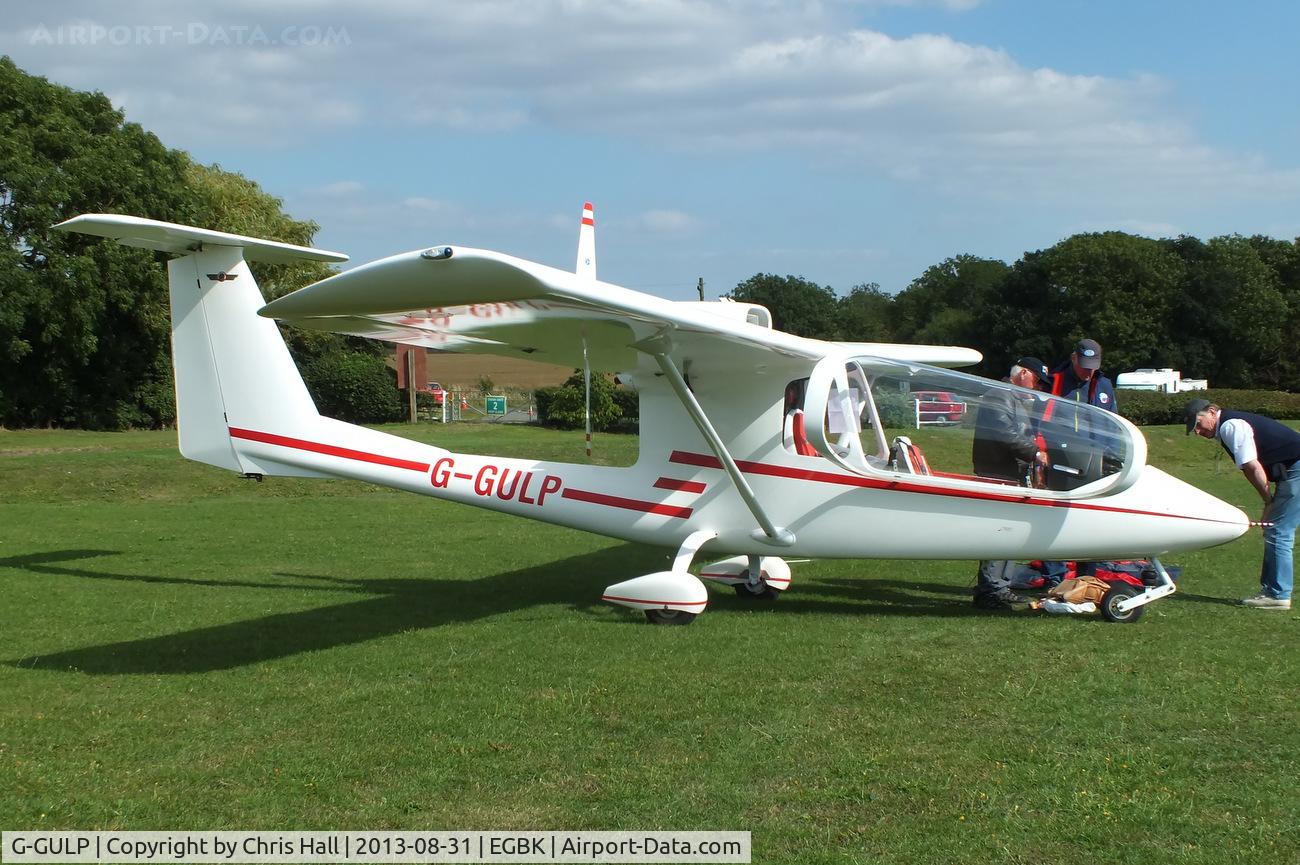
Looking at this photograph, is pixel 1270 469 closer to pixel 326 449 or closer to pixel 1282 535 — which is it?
pixel 1282 535

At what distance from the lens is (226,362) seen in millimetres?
10273

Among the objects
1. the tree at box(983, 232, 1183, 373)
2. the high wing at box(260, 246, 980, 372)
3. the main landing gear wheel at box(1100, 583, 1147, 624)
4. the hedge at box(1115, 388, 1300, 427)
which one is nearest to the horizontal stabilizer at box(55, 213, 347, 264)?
the high wing at box(260, 246, 980, 372)

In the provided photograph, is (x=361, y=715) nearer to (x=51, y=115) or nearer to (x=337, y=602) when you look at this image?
(x=337, y=602)

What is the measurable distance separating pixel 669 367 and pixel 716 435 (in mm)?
785

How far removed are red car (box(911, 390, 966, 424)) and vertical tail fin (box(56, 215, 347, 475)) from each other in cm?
551

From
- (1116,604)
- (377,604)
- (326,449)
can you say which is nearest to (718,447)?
(1116,604)

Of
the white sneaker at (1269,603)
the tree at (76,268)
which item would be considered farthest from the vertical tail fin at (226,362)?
the tree at (76,268)

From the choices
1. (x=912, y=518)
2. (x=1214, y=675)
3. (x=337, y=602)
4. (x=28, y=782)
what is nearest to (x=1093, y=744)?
(x=1214, y=675)

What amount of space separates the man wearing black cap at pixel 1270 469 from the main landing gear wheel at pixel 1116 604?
4.66 feet

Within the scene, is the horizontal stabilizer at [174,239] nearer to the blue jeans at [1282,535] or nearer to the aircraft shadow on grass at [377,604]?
the aircraft shadow on grass at [377,604]

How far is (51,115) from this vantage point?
34.6m

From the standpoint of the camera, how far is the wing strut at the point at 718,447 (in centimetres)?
815

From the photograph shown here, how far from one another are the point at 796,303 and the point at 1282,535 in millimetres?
77976

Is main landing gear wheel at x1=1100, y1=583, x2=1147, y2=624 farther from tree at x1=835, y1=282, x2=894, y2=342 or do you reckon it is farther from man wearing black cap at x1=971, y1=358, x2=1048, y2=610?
tree at x1=835, y1=282, x2=894, y2=342
